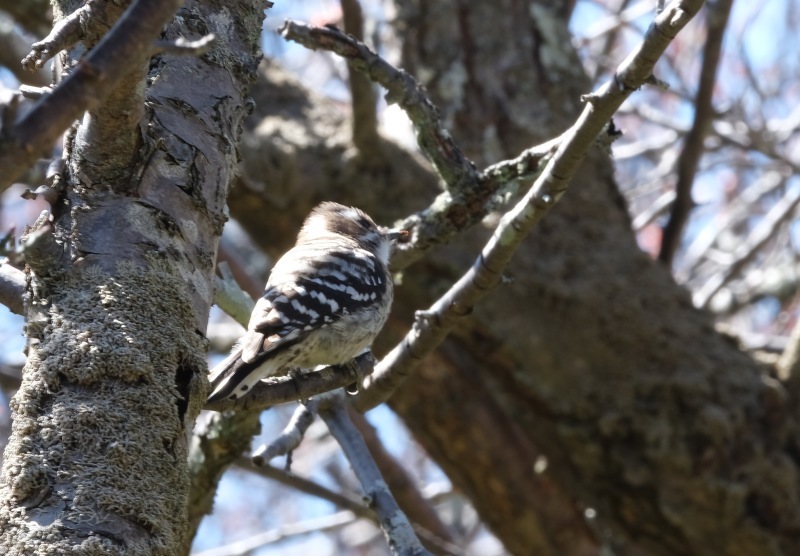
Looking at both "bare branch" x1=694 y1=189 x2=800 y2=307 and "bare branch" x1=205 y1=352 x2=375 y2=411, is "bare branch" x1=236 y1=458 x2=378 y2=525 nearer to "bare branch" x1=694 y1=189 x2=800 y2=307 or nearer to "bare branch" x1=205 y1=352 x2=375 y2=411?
"bare branch" x1=205 y1=352 x2=375 y2=411

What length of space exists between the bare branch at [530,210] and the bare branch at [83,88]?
1.21 meters

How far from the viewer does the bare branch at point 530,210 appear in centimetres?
220

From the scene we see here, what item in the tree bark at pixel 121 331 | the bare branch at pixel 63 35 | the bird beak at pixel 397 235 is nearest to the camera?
the tree bark at pixel 121 331

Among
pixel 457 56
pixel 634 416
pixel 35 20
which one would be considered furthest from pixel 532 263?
pixel 35 20

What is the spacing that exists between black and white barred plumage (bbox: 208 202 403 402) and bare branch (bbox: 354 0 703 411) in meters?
0.23

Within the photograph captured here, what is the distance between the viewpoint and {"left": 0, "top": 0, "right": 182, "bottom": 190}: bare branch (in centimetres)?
127

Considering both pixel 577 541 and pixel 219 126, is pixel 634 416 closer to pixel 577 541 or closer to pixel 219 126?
pixel 577 541

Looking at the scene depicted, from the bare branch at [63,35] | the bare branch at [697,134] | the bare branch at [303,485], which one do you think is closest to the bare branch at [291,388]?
the bare branch at [63,35]

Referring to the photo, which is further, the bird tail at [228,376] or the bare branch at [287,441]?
the bare branch at [287,441]

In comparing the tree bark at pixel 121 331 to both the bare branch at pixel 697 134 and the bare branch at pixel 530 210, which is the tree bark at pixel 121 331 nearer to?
the bare branch at pixel 530 210

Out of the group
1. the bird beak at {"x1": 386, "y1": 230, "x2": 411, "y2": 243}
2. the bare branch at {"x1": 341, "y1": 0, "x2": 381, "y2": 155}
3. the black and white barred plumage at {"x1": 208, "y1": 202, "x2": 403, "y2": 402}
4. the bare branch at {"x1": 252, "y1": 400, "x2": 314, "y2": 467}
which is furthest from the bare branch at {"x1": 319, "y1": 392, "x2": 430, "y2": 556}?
the bare branch at {"x1": 341, "y1": 0, "x2": 381, "y2": 155}

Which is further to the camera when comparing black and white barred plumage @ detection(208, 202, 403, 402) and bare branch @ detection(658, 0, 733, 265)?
bare branch @ detection(658, 0, 733, 265)

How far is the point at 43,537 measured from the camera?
161 cm

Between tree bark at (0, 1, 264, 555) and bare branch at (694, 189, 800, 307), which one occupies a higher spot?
bare branch at (694, 189, 800, 307)
